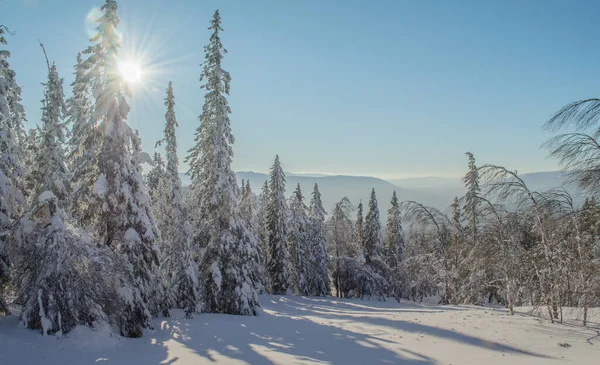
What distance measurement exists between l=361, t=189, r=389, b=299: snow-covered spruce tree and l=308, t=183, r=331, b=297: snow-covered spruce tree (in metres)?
5.05

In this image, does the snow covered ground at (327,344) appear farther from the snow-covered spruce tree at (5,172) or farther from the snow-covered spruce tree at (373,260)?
the snow-covered spruce tree at (373,260)

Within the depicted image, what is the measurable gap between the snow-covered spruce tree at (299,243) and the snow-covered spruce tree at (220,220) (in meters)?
18.5

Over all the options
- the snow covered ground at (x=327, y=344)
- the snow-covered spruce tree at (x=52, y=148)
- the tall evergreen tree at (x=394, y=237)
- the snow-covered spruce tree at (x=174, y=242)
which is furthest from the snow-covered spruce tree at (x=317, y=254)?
the snow-covered spruce tree at (x=52, y=148)

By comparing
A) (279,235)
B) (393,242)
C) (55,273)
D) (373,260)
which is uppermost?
(279,235)

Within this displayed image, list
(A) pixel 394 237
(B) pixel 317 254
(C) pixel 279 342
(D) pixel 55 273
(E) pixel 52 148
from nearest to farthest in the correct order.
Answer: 1. (D) pixel 55 273
2. (C) pixel 279 342
3. (E) pixel 52 148
4. (B) pixel 317 254
5. (A) pixel 394 237

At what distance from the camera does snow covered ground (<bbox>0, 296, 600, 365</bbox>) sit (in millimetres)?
11109

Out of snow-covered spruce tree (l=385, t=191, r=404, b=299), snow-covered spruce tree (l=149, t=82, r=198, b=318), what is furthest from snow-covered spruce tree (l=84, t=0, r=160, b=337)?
snow-covered spruce tree (l=385, t=191, r=404, b=299)

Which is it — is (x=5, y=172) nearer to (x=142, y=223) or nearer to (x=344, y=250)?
(x=142, y=223)

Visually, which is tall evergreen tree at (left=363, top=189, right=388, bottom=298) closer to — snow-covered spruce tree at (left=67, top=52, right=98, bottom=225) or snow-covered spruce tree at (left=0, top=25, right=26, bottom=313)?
snow-covered spruce tree at (left=67, top=52, right=98, bottom=225)

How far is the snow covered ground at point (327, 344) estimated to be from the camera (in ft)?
36.4

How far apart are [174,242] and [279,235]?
17.7 meters

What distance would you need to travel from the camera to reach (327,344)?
14242mm

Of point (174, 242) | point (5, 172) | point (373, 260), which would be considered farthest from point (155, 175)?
point (373, 260)

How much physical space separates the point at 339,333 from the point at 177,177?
14.4m
